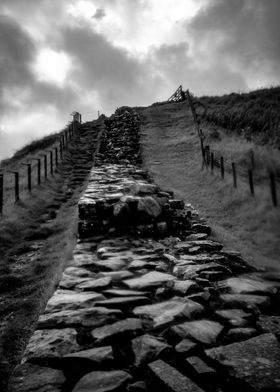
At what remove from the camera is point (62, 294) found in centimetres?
405

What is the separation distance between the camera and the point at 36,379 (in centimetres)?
254

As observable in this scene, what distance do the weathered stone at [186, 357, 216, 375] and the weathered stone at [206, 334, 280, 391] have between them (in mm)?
125

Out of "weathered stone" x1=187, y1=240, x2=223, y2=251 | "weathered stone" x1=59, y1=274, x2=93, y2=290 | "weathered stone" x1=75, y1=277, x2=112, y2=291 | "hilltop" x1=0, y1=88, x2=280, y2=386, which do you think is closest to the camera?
"weathered stone" x1=75, y1=277, x2=112, y2=291

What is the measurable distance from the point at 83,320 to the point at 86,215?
390 cm

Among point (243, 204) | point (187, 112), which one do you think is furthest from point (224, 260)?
point (187, 112)

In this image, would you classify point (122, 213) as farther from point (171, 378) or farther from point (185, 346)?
point (171, 378)

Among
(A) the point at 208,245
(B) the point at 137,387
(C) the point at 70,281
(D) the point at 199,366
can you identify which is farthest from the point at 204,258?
(B) the point at 137,387

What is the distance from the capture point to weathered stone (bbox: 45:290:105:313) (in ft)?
12.1

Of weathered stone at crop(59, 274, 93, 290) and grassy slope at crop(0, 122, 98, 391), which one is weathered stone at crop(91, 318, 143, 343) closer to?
grassy slope at crop(0, 122, 98, 391)

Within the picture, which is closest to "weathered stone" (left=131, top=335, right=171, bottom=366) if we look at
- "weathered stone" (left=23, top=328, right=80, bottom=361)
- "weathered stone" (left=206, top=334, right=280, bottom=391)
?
"weathered stone" (left=206, top=334, right=280, bottom=391)

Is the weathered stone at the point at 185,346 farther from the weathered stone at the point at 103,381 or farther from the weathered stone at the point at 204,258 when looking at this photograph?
the weathered stone at the point at 204,258

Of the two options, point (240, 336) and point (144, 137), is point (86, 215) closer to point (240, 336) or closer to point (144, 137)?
point (240, 336)

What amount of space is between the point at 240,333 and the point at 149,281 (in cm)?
153

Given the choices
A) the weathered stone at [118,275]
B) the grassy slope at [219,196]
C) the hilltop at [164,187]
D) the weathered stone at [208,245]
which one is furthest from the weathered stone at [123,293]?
the grassy slope at [219,196]
